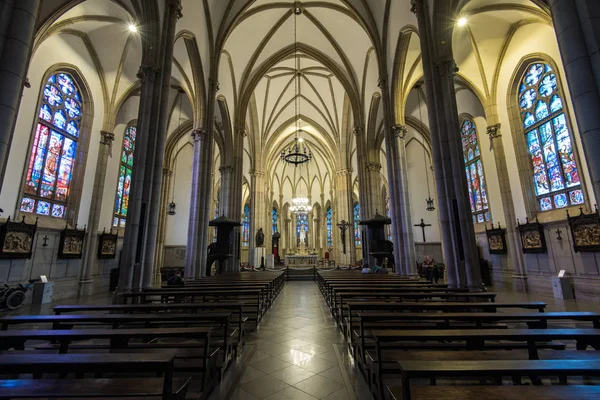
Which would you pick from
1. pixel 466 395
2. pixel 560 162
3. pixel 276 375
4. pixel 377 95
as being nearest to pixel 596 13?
pixel 466 395

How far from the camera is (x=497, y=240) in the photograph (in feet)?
40.7

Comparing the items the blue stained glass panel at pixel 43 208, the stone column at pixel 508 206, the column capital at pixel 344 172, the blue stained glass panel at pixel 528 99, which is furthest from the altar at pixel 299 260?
the blue stained glass panel at pixel 528 99

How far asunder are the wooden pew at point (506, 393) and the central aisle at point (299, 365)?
4.89 ft

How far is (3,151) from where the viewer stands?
282 cm

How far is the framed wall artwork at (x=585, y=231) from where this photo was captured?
8.09m

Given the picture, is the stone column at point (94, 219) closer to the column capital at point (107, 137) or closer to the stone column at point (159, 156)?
the column capital at point (107, 137)

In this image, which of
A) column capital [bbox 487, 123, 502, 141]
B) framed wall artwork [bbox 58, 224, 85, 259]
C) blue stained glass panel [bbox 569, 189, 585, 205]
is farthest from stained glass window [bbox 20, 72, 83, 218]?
blue stained glass panel [bbox 569, 189, 585, 205]

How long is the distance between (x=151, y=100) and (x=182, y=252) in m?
13.5

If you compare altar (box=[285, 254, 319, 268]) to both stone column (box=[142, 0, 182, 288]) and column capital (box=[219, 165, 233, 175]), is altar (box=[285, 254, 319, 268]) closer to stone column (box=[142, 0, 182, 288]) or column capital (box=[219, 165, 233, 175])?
column capital (box=[219, 165, 233, 175])

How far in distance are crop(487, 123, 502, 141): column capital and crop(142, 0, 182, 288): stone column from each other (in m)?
13.5

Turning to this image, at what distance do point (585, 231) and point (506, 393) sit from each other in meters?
10.7

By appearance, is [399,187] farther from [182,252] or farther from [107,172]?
Result: [182,252]

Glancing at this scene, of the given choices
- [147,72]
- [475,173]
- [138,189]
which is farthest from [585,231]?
[147,72]

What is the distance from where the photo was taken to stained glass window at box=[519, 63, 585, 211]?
932 centimetres
